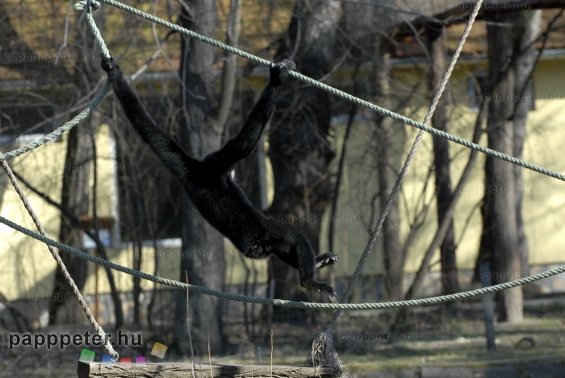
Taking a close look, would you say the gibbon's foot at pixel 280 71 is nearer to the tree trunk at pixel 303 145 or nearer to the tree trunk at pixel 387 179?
the tree trunk at pixel 303 145

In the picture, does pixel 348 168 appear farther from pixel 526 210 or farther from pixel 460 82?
pixel 526 210

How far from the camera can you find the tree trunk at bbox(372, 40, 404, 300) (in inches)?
529

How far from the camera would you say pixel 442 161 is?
1422cm

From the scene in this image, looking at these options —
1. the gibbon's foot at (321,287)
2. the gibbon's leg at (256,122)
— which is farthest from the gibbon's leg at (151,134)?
the gibbon's foot at (321,287)

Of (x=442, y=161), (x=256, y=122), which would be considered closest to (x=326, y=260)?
(x=256, y=122)

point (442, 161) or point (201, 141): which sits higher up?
point (442, 161)

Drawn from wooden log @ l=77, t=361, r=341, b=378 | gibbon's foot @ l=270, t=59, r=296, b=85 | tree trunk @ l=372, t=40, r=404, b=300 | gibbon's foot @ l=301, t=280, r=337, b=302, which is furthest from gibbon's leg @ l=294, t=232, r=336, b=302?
tree trunk @ l=372, t=40, r=404, b=300

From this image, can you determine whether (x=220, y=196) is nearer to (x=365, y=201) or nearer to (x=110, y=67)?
(x=110, y=67)

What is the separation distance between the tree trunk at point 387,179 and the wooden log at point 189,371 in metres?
7.23

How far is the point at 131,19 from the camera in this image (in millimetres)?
12367

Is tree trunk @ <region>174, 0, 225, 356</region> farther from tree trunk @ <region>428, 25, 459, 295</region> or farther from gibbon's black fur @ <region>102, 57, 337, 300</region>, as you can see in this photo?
gibbon's black fur @ <region>102, 57, 337, 300</region>

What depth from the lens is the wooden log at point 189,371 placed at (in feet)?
20.4

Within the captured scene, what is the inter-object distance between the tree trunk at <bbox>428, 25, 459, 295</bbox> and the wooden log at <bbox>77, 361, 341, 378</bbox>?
738cm

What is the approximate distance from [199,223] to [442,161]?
14.6 feet
